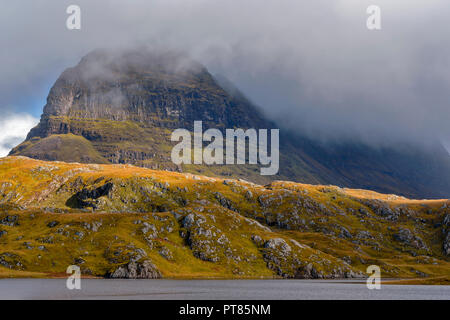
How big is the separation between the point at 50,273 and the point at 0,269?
2049 centimetres
